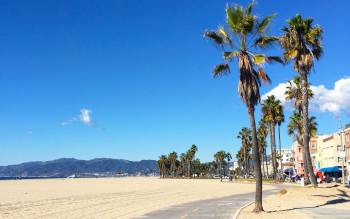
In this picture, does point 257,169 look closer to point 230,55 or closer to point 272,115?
point 230,55

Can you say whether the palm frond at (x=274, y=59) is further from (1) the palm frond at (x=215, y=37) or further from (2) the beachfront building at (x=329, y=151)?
(2) the beachfront building at (x=329, y=151)

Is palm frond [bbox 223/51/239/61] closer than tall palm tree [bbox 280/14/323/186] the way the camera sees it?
Yes

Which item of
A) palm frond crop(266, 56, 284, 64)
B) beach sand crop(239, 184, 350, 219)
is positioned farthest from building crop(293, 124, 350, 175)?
palm frond crop(266, 56, 284, 64)

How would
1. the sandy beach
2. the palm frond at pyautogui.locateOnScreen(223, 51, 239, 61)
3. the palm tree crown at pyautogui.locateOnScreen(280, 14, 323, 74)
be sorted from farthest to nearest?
the palm tree crown at pyautogui.locateOnScreen(280, 14, 323, 74) → the sandy beach → the palm frond at pyautogui.locateOnScreen(223, 51, 239, 61)

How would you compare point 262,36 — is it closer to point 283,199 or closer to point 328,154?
point 283,199

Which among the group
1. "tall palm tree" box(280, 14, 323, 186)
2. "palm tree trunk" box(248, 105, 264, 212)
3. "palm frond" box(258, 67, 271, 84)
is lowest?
"palm tree trunk" box(248, 105, 264, 212)

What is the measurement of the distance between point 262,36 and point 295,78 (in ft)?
113

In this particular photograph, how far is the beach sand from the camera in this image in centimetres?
2275

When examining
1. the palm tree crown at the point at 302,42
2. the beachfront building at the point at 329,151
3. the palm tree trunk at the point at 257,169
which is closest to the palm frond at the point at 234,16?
the palm tree trunk at the point at 257,169

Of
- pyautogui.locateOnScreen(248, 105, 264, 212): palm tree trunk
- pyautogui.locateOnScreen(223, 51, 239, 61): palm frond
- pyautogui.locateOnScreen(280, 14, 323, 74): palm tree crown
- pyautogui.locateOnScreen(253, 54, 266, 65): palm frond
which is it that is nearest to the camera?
pyautogui.locateOnScreen(248, 105, 264, 212): palm tree trunk

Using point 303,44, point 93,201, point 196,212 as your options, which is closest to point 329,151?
point 303,44

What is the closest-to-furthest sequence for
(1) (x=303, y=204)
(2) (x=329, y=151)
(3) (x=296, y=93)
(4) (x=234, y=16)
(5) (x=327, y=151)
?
(4) (x=234, y=16), (1) (x=303, y=204), (3) (x=296, y=93), (2) (x=329, y=151), (5) (x=327, y=151)

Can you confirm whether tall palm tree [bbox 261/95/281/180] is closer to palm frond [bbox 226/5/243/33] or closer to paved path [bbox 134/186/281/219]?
paved path [bbox 134/186/281/219]

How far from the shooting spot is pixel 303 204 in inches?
A: 1129
